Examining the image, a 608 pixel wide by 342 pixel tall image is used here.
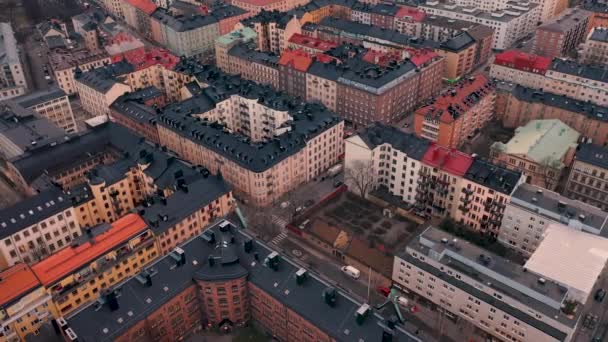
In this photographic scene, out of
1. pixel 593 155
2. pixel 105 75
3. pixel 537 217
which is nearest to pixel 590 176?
pixel 593 155

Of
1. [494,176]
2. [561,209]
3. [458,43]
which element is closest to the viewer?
[561,209]

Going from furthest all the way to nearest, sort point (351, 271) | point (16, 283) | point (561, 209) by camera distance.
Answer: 1. point (351, 271)
2. point (561, 209)
3. point (16, 283)

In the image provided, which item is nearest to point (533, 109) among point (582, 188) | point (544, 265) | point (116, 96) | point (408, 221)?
point (582, 188)

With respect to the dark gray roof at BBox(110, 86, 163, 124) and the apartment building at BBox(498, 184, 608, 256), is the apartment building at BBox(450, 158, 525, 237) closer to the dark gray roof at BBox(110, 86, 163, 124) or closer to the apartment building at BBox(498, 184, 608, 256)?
the apartment building at BBox(498, 184, 608, 256)

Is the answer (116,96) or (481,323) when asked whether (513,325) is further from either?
(116,96)

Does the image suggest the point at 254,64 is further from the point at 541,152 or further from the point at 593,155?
the point at 593,155

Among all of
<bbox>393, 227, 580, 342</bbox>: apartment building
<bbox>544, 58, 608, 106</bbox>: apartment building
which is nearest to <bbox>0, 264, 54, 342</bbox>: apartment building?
<bbox>393, 227, 580, 342</bbox>: apartment building
